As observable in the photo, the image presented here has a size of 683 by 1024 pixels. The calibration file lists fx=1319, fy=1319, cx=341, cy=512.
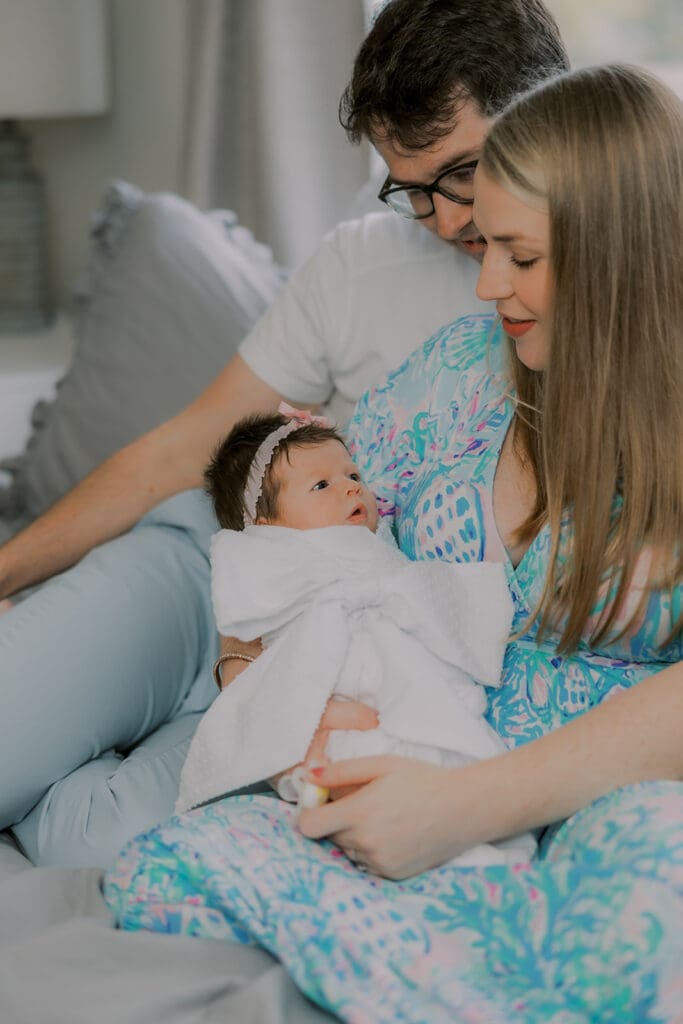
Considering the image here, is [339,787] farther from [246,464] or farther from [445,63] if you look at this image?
[445,63]

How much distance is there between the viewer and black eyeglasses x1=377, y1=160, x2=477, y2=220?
154 cm

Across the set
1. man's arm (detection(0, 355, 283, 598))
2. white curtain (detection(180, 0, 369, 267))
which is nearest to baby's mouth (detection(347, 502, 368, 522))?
man's arm (detection(0, 355, 283, 598))

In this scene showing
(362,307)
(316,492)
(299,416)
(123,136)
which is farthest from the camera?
(123,136)

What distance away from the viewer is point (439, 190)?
5.10 ft

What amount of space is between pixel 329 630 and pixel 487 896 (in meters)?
0.31

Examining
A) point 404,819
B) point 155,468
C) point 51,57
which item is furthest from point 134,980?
point 51,57

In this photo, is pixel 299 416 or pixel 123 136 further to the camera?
pixel 123 136

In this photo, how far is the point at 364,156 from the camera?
2424mm

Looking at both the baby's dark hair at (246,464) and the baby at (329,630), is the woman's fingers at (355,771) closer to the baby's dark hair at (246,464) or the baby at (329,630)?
the baby at (329,630)

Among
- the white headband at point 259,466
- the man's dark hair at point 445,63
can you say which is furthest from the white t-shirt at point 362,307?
the white headband at point 259,466

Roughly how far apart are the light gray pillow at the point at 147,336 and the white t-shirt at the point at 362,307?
1.18 ft

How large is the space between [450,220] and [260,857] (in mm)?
813

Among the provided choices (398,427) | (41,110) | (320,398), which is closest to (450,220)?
(398,427)

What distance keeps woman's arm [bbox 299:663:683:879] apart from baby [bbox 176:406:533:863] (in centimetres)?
5
